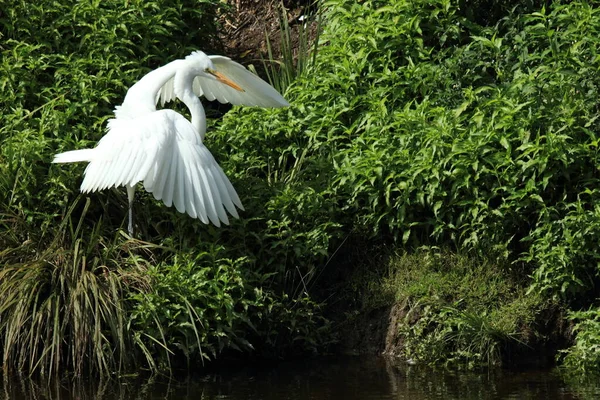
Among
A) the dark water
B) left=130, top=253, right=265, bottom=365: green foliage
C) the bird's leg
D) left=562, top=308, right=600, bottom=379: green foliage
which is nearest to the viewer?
the dark water

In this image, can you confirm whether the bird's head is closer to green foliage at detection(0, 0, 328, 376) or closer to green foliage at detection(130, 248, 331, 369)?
green foliage at detection(0, 0, 328, 376)

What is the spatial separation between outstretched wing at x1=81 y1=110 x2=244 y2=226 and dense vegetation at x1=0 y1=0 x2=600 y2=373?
1.10ft

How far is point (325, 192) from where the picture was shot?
7.41 metres

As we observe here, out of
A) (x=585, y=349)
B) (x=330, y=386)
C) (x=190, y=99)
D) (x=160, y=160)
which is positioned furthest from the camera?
(x=190, y=99)

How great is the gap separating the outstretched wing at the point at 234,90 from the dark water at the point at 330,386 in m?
2.03

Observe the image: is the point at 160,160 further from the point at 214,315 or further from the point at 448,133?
the point at 448,133

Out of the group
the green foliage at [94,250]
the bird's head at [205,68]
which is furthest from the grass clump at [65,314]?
the bird's head at [205,68]

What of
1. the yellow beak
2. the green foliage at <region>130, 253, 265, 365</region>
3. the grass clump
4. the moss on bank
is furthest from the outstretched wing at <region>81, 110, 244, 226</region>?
the moss on bank

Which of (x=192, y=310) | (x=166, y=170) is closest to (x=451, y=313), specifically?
(x=192, y=310)

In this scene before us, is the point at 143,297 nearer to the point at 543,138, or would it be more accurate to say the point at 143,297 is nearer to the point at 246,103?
the point at 246,103

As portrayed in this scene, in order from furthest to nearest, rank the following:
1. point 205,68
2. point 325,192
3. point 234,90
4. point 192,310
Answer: point 234,90 → point 205,68 → point 325,192 → point 192,310

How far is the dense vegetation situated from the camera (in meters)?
6.68

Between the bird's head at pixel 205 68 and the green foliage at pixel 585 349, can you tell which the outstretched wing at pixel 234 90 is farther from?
the green foliage at pixel 585 349

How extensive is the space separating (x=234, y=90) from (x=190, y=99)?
0.60 metres
